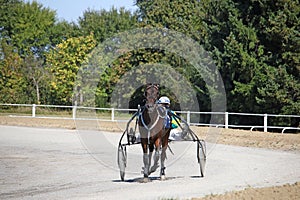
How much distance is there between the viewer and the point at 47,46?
8000 centimetres

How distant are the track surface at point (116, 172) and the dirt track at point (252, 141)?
831mm

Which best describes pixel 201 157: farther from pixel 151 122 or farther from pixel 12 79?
pixel 12 79

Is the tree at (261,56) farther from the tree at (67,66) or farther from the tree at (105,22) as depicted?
the tree at (105,22)

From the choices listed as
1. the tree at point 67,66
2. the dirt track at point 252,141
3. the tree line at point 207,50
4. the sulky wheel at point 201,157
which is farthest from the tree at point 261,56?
the sulky wheel at point 201,157

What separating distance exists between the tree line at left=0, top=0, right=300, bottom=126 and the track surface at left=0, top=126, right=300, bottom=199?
1304 centimetres

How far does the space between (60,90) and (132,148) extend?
126ft

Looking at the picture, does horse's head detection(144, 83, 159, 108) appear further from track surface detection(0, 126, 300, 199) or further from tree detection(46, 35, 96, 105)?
tree detection(46, 35, 96, 105)

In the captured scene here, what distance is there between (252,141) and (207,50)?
1605 centimetres

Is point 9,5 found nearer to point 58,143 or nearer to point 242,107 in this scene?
point 242,107

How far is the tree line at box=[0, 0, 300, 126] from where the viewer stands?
118ft

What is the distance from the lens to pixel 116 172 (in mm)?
15000

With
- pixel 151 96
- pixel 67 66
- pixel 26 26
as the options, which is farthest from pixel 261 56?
pixel 26 26

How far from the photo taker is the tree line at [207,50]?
36094mm

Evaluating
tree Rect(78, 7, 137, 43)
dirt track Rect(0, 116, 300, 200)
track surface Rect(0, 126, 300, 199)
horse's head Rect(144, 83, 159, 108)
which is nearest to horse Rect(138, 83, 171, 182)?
horse's head Rect(144, 83, 159, 108)
